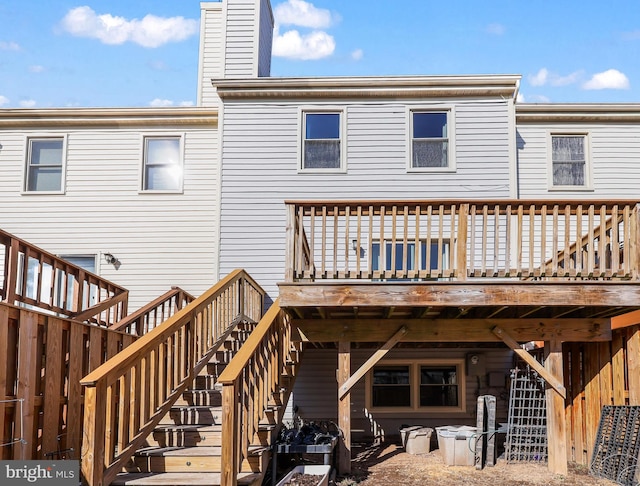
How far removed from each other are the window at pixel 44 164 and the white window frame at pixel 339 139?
463 centimetres

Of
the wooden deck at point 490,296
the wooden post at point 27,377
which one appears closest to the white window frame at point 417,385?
the wooden deck at point 490,296

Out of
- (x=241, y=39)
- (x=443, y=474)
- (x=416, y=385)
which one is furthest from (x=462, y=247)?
(x=241, y=39)

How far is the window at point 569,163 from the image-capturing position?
12555mm

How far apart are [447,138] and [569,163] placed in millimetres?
2434

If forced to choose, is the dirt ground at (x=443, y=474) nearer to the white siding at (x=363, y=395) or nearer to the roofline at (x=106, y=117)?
the white siding at (x=363, y=395)

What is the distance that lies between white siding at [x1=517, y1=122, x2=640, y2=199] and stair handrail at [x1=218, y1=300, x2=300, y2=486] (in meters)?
6.16

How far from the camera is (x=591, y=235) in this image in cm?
768

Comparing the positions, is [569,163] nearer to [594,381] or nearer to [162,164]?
[594,381]

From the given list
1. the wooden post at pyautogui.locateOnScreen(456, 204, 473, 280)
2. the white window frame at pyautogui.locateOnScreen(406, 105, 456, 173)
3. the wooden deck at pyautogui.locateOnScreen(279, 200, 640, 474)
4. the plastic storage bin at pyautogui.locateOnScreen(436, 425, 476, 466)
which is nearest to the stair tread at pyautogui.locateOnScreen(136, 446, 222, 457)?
the wooden deck at pyautogui.locateOnScreen(279, 200, 640, 474)

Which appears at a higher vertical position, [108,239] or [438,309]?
[108,239]

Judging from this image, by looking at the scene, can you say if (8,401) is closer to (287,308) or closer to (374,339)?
(287,308)

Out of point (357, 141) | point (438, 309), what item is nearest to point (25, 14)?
point (357, 141)

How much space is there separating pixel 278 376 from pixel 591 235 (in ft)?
13.1

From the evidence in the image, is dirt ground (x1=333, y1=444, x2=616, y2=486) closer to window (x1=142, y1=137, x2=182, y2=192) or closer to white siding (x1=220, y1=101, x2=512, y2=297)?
white siding (x1=220, y1=101, x2=512, y2=297)
